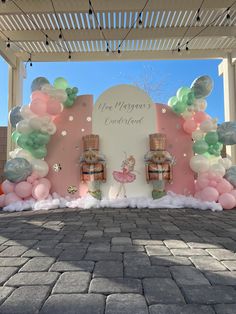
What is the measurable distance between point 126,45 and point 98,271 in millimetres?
6859

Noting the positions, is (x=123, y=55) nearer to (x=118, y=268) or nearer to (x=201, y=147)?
(x=201, y=147)

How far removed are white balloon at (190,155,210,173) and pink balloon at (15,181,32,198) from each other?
2.97 m

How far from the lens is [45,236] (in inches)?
111

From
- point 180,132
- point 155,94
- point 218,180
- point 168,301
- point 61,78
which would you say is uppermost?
point 155,94

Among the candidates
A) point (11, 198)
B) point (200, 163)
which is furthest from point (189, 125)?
point (11, 198)

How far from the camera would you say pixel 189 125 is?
555cm

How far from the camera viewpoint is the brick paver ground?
1.41m

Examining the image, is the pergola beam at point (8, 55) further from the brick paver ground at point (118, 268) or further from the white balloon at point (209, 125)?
the brick paver ground at point (118, 268)

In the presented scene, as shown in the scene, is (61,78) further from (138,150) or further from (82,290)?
(82,290)

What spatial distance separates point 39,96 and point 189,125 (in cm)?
284

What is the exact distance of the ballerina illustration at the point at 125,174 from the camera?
18.1 feet

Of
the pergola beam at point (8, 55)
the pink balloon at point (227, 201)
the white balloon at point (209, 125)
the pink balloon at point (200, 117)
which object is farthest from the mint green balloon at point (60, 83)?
the pink balloon at point (227, 201)

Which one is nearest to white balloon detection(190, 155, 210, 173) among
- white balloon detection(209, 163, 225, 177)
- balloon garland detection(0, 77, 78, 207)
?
white balloon detection(209, 163, 225, 177)

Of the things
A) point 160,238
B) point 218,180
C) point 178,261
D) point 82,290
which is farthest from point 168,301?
point 218,180
